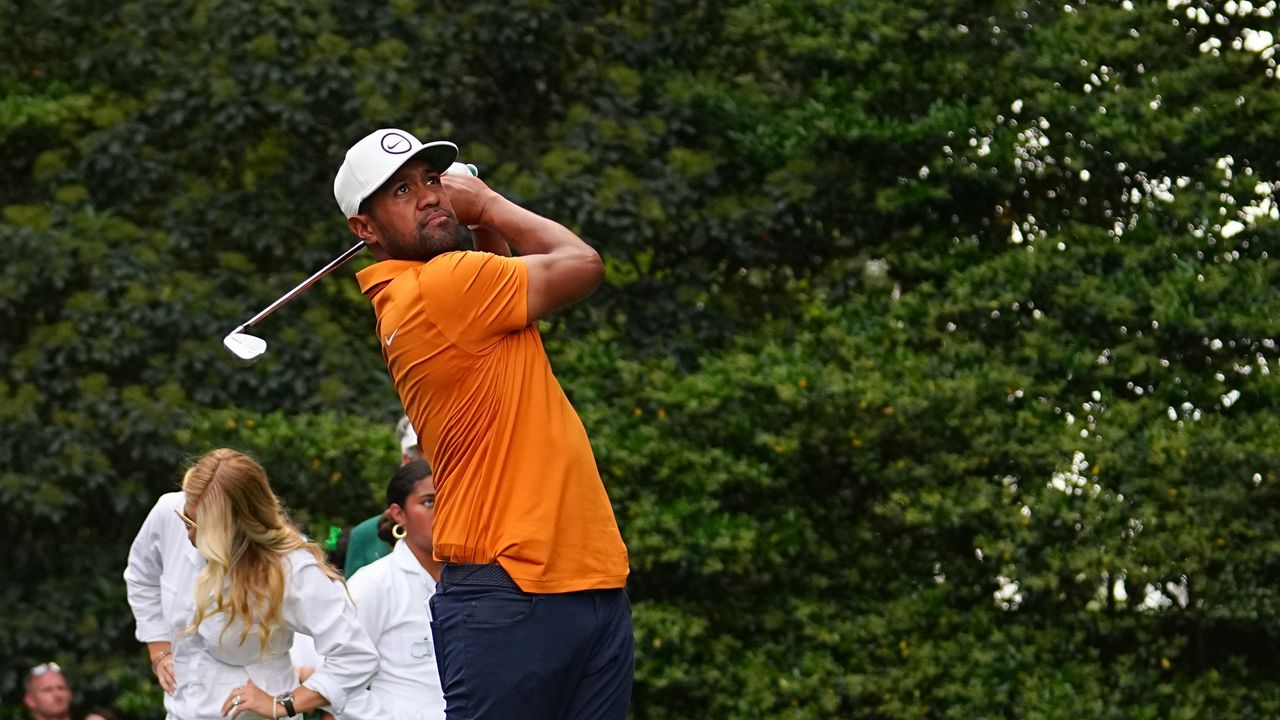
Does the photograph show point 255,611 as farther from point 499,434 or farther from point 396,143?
point 396,143

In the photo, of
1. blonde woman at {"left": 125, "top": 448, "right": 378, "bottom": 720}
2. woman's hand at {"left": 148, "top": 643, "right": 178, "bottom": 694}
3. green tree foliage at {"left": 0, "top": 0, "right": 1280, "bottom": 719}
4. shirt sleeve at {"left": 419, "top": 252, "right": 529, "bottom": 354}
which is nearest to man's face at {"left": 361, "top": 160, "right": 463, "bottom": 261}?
shirt sleeve at {"left": 419, "top": 252, "right": 529, "bottom": 354}

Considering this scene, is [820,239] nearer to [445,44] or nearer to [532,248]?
[445,44]

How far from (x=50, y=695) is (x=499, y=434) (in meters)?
7.95

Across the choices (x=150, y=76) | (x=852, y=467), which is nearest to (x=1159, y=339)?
(x=852, y=467)

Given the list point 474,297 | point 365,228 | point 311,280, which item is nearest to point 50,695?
point 311,280

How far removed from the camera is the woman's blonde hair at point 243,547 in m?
5.94

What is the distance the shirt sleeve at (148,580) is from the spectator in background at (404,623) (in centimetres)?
91

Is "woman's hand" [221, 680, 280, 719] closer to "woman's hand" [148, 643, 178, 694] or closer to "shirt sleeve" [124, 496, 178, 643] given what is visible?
"woman's hand" [148, 643, 178, 694]

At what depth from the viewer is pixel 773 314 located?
12.2 metres

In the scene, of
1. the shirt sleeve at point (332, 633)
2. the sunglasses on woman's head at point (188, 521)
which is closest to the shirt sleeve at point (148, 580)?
the sunglasses on woman's head at point (188, 521)

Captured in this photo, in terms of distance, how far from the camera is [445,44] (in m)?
12.1

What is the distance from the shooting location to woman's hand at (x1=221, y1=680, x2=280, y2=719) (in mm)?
5969

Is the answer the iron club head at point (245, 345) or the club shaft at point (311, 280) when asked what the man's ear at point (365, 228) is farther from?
the iron club head at point (245, 345)

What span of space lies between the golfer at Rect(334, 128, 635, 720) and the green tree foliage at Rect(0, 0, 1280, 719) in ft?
19.6
